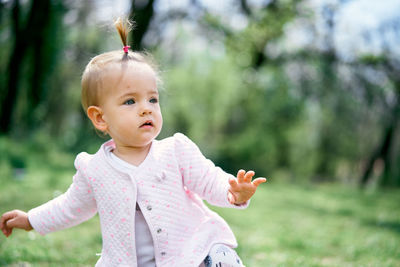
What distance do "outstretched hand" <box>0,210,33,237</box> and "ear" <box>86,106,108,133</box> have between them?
0.65 metres

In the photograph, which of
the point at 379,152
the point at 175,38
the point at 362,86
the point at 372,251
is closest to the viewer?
the point at 372,251

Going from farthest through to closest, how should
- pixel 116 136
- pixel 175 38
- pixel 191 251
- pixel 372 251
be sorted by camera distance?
pixel 175 38 < pixel 372 251 < pixel 116 136 < pixel 191 251

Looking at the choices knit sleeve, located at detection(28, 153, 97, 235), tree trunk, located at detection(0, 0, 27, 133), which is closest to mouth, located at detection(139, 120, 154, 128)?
knit sleeve, located at detection(28, 153, 97, 235)

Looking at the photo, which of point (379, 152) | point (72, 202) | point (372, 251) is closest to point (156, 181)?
point (72, 202)

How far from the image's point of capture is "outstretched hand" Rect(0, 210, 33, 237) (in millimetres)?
2070

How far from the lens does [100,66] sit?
6.21 ft

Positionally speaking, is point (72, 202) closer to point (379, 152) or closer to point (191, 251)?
point (191, 251)

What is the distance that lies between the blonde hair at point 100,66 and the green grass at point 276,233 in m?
1.47

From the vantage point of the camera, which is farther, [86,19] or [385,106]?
[86,19]

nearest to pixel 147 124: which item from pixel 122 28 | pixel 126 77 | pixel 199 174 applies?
pixel 126 77

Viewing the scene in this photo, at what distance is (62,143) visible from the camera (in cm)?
1329

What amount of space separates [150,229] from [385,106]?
46.9ft

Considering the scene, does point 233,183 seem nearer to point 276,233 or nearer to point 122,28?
point 122,28

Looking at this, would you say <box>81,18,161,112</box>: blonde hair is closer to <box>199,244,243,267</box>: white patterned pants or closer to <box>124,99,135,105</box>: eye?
<box>124,99,135,105</box>: eye
